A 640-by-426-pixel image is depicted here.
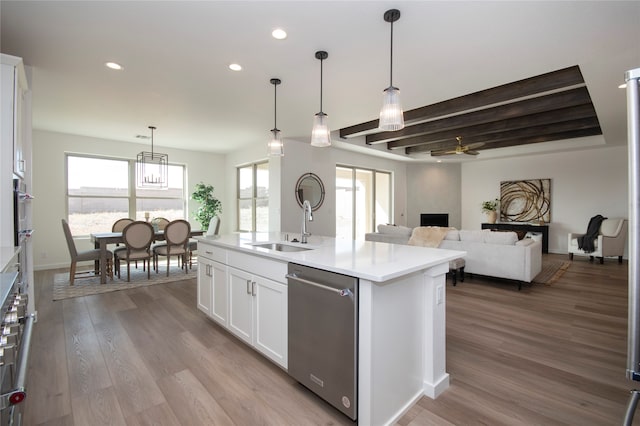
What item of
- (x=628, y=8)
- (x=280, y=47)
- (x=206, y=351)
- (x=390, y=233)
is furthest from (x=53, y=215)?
(x=628, y=8)

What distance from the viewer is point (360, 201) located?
804cm

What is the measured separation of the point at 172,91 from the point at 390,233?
3.92 meters

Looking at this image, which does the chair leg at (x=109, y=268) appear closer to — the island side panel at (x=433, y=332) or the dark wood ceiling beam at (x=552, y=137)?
the island side panel at (x=433, y=332)

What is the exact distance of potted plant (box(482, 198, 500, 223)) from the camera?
8.27 m

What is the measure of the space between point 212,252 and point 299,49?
204cm

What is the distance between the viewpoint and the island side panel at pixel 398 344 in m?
1.54

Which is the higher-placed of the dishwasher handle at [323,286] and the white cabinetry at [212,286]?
the dishwasher handle at [323,286]

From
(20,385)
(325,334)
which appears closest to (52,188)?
(20,385)

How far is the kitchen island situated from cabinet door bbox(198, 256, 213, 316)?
359 mm

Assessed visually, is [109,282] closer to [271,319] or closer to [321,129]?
[271,319]

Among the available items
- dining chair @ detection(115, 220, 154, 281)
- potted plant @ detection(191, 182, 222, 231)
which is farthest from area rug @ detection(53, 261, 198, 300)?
potted plant @ detection(191, 182, 222, 231)

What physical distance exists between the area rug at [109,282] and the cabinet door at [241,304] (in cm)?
270

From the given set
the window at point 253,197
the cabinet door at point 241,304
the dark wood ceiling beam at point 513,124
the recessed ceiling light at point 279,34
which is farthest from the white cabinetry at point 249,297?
the dark wood ceiling beam at point 513,124

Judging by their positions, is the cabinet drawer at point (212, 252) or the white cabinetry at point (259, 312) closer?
the white cabinetry at point (259, 312)
